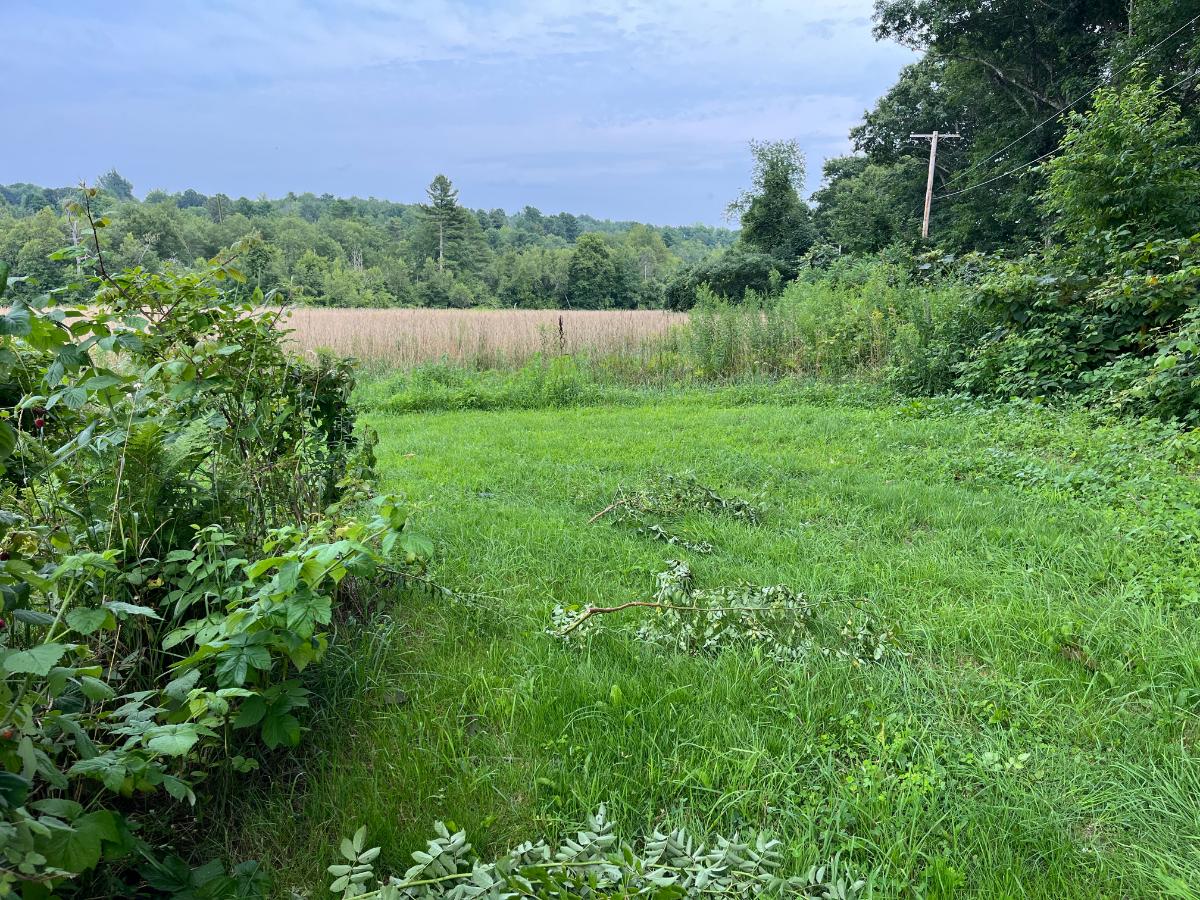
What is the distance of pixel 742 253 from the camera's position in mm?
31219

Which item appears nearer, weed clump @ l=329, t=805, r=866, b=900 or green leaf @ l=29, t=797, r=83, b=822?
green leaf @ l=29, t=797, r=83, b=822

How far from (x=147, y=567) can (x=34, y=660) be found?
77 cm

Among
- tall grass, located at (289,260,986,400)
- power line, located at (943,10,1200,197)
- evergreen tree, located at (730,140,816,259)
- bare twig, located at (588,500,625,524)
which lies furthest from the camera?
evergreen tree, located at (730,140,816,259)

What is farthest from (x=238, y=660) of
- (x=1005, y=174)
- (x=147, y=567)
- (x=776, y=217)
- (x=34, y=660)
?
(x=776, y=217)

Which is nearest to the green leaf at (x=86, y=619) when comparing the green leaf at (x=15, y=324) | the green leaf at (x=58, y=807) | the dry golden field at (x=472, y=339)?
the green leaf at (x=58, y=807)

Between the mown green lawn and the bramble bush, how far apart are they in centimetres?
35

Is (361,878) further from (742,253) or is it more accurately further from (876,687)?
(742,253)

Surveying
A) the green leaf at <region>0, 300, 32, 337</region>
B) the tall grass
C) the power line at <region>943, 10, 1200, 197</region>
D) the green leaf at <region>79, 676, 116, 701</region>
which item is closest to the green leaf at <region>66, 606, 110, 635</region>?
the green leaf at <region>79, 676, 116, 701</region>

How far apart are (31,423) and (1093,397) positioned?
729 cm

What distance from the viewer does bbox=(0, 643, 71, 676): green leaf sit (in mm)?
923

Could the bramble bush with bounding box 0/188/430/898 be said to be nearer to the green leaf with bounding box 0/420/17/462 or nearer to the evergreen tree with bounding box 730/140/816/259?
the green leaf with bounding box 0/420/17/462

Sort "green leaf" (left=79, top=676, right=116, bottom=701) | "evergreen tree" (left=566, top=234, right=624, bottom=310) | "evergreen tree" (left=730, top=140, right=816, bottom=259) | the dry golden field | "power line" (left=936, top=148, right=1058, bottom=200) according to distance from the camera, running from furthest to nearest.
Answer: "evergreen tree" (left=566, top=234, right=624, bottom=310), "evergreen tree" (left=730, top=140, right=816, bottom=259), "power line" (left=936, top=148, right=1058, bottom=200), the dry golden field, "green leaf" (left=79, top=676, right=116, bottom=701)

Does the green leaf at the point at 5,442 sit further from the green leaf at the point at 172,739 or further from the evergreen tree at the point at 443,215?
the evergreen tree at the point at 443,215

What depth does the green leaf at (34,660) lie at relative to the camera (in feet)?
3.03
